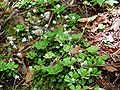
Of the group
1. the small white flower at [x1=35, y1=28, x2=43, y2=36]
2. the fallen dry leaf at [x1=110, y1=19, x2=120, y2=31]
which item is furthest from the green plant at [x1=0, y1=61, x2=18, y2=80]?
the fallen dry leaf at [x1=110, y1=19, x2=120, y2=31]

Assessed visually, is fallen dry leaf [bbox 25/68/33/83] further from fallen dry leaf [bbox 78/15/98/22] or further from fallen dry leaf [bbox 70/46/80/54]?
fallen dry leaf [bbox 78/15/98/22]

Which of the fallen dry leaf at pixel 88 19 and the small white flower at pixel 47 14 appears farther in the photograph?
the small white flower at pixel 47 14

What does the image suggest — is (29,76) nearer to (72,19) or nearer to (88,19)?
(72,19)

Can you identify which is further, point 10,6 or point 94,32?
point 10,6

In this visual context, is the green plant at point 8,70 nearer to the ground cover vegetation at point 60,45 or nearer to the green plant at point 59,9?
the ground cover vegetation at point 60,45

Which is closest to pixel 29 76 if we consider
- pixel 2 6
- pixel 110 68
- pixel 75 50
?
pixel 75 50

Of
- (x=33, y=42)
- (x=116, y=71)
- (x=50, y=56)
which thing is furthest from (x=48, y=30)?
(x=116, y=71)

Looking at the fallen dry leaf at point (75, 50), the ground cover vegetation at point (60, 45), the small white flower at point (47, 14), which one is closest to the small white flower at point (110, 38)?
the ground cover vegetation at point (60, 45)

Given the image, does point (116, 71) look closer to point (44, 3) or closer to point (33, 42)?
point (33, 42)
